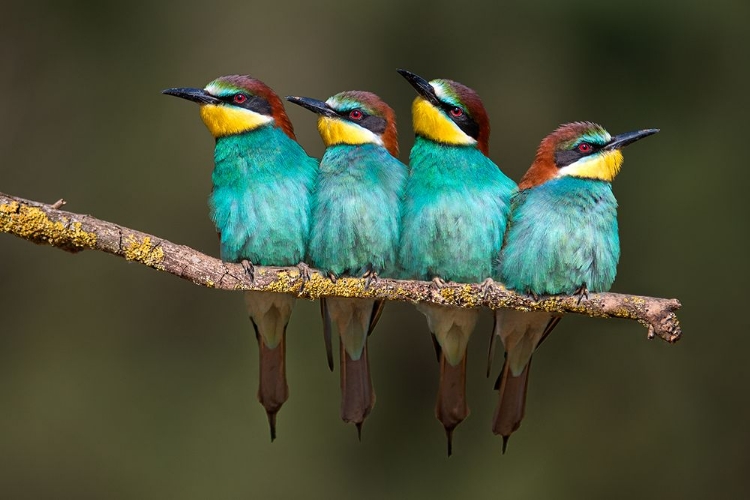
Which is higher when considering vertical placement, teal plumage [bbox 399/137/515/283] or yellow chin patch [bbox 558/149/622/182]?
yellow chin patch [bbox 558/149/622/182]

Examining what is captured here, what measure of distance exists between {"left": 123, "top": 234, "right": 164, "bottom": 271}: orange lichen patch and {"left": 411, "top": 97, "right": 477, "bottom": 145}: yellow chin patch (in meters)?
0.88

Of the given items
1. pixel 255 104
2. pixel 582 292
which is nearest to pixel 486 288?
pixel 582 292

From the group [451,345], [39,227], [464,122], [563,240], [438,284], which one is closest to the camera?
Result: [39,227]

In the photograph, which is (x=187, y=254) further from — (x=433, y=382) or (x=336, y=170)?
(x=433, y=382)

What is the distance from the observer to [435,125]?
11.6 ft

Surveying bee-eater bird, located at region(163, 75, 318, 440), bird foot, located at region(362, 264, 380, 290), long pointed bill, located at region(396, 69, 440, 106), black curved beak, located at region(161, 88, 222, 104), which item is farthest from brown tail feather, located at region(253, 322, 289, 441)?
long pointed bill, located at region(396, 69, 440, 106)

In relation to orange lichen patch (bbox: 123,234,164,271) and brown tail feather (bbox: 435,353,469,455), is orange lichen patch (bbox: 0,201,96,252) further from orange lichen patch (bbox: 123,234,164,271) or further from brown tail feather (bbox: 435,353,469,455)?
brown tail feather (bbox: 435,353,469,455)

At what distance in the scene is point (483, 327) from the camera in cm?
625

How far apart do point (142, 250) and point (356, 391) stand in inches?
31.5

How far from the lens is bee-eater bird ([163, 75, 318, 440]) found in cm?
355

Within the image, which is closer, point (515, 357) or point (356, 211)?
point (356, 211)

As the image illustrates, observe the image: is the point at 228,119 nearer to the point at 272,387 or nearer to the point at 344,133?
Result: the point at 344,133

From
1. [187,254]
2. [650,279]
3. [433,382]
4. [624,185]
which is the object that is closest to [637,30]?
[624,185]

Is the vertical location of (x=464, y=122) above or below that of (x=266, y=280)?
above
